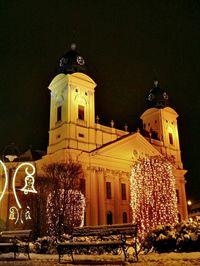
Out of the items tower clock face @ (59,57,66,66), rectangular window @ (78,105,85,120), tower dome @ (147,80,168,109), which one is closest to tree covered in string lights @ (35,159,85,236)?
rectangular window @ (78,105,85,120)

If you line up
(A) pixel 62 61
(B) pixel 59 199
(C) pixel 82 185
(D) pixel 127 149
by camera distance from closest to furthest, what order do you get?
1. (B) pixel 59 199
2. (C) pixel 82 185
3. (D) pixel 127 149
4. (A) pixel 62 61

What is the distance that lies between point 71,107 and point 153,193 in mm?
16530

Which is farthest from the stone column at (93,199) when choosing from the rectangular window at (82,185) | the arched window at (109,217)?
the arched window at (109,217)

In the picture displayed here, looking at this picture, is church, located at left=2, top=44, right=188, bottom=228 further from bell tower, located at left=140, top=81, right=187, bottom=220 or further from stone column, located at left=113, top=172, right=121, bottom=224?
bell tower, located at left=140, top=81, right=187, bottom=220

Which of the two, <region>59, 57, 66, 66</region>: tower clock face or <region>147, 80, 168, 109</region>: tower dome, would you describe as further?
<region>147, 80, 168, 109</region>: tower dome

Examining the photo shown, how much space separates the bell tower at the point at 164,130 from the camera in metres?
49.2

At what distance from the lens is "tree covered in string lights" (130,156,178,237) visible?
89.2 ft

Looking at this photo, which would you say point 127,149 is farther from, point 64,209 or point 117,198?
point 64,209

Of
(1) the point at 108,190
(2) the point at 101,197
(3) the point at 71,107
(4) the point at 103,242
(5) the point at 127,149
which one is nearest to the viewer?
(4) the point at 103,242

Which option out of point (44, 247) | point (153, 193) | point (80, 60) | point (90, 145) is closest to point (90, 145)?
point (90, 145)

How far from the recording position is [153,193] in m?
27.6

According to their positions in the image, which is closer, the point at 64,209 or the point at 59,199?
the point at 64,209

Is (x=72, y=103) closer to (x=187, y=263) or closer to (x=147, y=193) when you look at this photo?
(x=147, y=193)

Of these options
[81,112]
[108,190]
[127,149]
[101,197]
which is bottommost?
[101,197]
